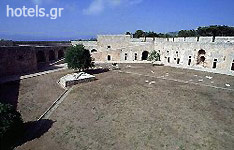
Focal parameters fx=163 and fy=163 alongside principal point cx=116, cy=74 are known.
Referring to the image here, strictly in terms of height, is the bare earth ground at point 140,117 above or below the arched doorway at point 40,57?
below

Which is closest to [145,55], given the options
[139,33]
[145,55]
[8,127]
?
[145,55]

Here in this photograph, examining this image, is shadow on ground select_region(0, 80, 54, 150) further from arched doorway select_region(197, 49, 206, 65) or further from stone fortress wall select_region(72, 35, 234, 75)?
arched doorway select_region(197, 49, 206, 65)

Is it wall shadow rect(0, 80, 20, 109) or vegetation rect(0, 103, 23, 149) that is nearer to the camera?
vegetation rect(0, 103, 23, 149)

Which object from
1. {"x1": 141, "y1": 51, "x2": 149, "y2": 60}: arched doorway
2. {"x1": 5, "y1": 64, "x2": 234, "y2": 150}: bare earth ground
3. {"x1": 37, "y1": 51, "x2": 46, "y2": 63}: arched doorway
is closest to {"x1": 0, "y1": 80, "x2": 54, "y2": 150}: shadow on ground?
{"x1": 5, "y1": 64, "x2": 234, "y2": 150}: bare earth ground

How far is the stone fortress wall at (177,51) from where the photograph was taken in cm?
2028

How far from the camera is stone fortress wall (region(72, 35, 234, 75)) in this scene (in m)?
20.3

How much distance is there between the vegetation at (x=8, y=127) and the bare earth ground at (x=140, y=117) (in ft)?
2.56

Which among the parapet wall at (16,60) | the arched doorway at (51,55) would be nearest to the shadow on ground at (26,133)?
the parapet wall at (16,60)

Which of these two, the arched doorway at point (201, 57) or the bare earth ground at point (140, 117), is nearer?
the bare earth ground at point (140, 117)

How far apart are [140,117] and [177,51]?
18.6 metres

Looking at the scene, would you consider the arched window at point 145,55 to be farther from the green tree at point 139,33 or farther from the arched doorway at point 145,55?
the green tree at point 139,33

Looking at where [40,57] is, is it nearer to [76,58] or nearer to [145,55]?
[76,58]

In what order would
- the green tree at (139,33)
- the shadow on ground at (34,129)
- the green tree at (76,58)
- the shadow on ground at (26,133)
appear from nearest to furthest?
the shadow on ground at (26,133) < the shadow on ground at (34,129) < the green tree at (76,58) < the green tree at (139,33)

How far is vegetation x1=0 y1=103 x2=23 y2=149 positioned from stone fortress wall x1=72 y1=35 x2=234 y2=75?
20679 millimetres
